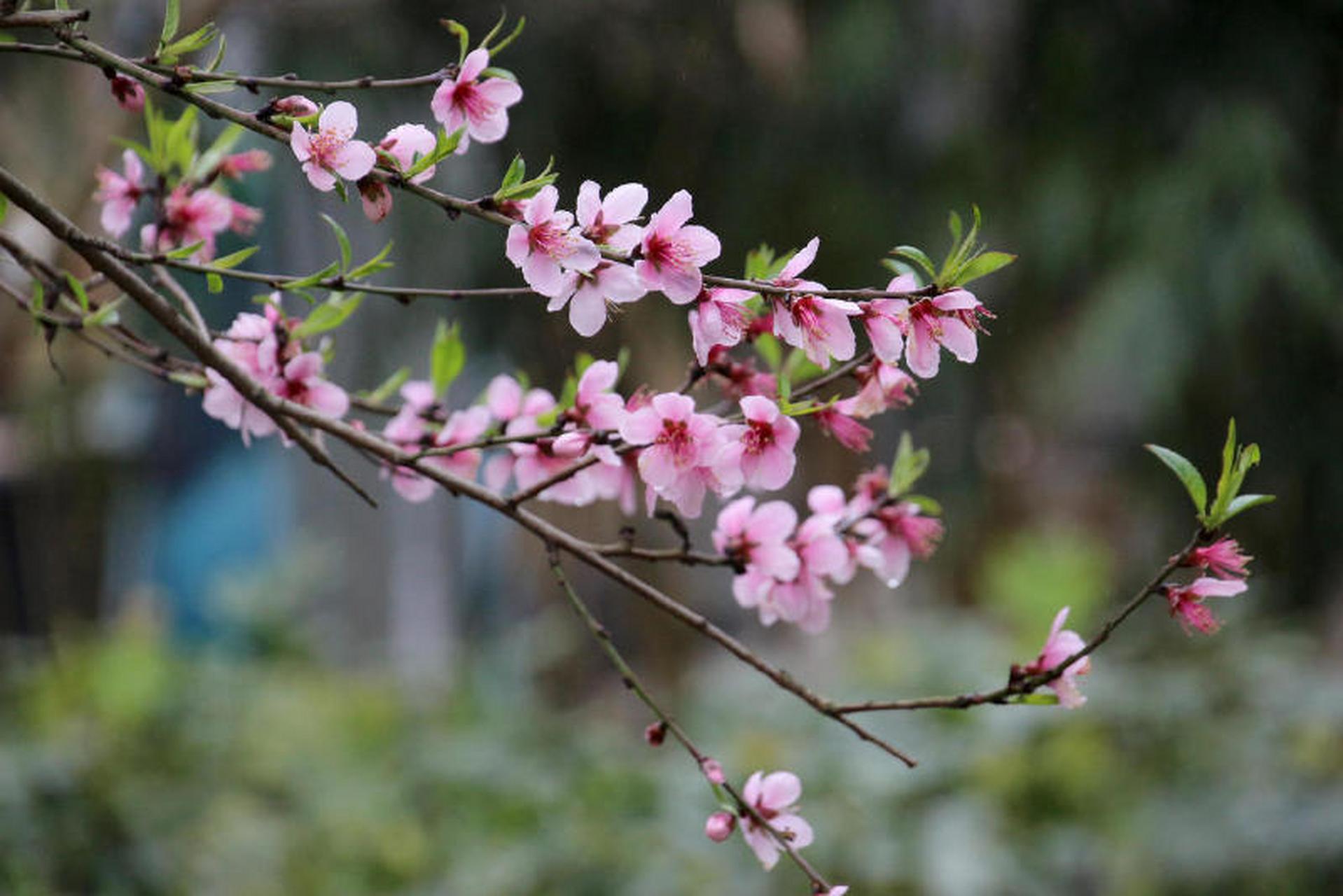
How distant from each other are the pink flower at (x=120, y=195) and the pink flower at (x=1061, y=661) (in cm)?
46

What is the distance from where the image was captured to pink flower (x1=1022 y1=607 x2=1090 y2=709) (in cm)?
53

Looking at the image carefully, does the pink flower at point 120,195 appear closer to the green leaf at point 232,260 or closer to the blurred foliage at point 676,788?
the green leaf at point 232,260

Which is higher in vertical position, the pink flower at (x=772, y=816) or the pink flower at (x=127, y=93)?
the pink flower at (x=127, y=93)

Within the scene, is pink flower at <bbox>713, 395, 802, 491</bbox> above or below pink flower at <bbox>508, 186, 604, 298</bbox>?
below

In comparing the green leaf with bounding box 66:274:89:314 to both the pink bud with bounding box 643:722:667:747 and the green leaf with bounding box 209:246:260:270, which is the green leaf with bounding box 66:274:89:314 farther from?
the pink bud with bounding box 643:722:667:747

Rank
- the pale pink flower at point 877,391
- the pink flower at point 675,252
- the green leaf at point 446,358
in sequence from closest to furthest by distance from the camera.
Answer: the pink flower at point 675,252
the pale pink flower at point 877,391
the green leaf at point 446,358

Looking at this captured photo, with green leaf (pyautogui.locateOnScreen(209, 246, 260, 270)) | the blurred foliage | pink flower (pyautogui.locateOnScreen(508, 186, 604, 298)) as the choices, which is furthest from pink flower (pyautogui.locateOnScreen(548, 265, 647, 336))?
the blurred foliage

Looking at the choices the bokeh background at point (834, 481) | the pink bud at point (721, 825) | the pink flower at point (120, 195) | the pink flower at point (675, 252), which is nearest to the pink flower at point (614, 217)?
the pink flower at point (675, 252)

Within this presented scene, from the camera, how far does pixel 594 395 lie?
0.59 metres

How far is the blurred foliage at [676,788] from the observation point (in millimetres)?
1702

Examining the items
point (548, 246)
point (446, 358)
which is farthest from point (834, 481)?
point (548, 246)

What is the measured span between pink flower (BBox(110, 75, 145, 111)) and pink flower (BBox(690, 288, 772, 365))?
0.24 metres

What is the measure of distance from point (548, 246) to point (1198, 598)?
10.2 inches

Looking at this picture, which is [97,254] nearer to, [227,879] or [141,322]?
[227,879]
